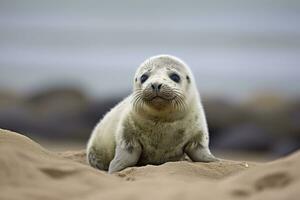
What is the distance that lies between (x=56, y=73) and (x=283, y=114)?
6.92 metres

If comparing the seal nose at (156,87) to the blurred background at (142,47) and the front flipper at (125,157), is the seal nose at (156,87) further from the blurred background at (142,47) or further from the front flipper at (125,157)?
the blurred background at (142,47)

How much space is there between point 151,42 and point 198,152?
536 inches

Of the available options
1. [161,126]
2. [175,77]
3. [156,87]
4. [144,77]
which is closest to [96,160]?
[161,126]

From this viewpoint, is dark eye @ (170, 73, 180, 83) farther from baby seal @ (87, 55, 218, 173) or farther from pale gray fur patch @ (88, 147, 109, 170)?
pale gray fur patch @ (88, 147, 109, 170)

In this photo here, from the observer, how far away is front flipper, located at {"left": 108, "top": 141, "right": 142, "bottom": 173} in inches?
248

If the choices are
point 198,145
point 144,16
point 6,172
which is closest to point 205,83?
point 144,16

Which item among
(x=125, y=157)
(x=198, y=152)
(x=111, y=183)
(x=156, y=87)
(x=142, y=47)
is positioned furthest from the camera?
(x=142, y=47)

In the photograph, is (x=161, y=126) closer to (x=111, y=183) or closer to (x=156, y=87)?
(x=156, y=87)

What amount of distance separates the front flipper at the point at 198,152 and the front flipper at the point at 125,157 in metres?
0.43

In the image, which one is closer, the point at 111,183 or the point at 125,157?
the point at 111,183

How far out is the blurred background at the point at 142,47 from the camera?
769 inches

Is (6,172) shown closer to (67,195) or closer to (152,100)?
(67,195)

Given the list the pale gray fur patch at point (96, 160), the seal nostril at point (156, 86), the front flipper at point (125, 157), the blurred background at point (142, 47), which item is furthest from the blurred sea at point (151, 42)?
the seal nostril at point (156, 86)

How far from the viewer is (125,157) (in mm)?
6371
